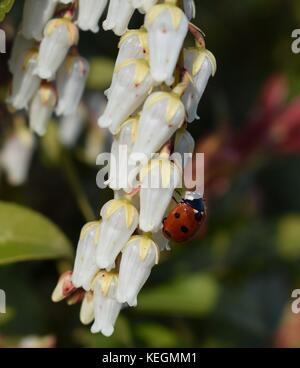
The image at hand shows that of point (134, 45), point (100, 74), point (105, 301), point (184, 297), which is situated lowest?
point (105, 301)

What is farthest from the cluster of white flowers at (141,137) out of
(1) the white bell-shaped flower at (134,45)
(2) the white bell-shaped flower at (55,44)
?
(2) the white bell-shaped flower at (55,44)

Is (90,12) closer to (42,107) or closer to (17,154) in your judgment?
(42,107)

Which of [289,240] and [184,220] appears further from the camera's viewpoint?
[289,240]

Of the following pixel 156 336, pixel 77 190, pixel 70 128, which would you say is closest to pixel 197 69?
pixel 77 190

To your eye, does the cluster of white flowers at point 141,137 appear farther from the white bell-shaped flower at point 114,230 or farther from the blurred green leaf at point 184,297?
the blurred green leaf at point 184,297

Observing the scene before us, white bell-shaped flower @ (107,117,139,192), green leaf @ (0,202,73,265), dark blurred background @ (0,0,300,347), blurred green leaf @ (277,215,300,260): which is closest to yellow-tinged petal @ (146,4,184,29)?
white bell-shaped flower @ (107,117,139,192)
